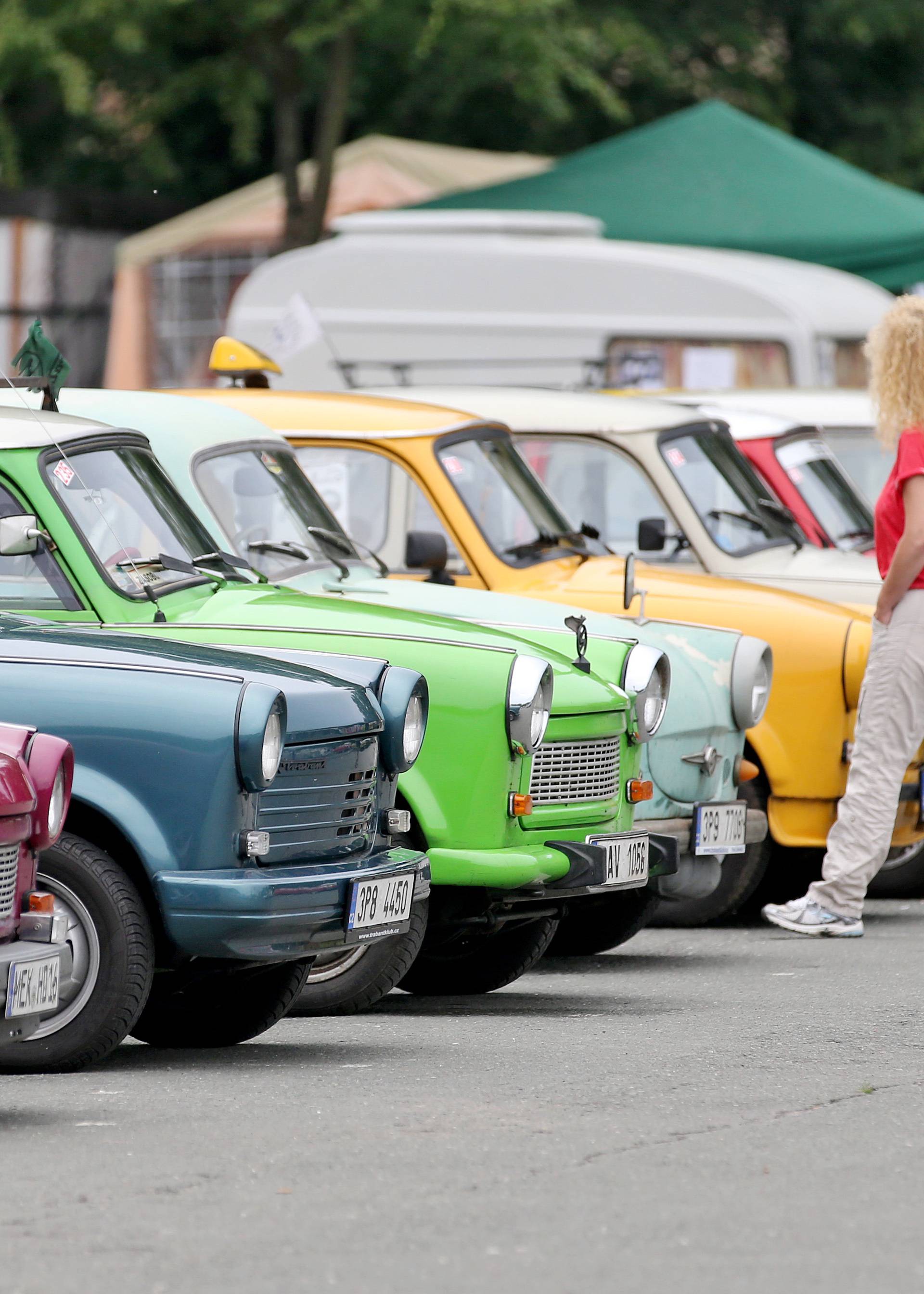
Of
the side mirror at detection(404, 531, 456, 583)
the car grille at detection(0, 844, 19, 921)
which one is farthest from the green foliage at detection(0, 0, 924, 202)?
the car grille at detection(0, 844, 19, 921)

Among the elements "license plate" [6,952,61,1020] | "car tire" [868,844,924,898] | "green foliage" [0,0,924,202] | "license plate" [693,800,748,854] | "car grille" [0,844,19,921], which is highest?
"green foliage" [0,0,924,202]

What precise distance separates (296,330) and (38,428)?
6508 mm

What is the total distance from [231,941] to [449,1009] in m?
1.76

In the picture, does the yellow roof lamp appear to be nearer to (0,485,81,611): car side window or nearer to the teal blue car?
the teal blue car

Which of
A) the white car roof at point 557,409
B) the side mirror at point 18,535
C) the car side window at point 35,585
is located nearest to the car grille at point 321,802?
the car side window at point 35,585

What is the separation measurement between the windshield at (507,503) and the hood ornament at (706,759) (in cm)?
143

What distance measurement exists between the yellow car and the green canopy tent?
431 inches

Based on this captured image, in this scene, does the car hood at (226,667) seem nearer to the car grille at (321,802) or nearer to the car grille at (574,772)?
the car grille at (321,802)

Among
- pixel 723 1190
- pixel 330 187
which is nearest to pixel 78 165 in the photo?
pixel 330 187

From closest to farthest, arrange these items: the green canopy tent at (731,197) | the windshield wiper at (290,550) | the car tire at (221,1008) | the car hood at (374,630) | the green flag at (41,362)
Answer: the car tire at (221,1008)
the car hood at (374,630)
the green flag at (41,362)
the windshield wiper at (290,550)
the green canopy tent at (731,197)

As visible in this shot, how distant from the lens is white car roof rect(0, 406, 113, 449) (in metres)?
7.37

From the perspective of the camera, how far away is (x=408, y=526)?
995cm

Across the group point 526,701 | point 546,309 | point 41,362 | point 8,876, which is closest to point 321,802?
point 526,701

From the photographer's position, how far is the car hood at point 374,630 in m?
7.27
